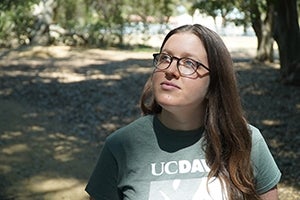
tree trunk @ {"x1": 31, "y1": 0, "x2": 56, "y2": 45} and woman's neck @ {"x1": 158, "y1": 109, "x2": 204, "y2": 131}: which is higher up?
woman's neck @ {"x1": 158, "y1": 109, "x2": 204, "y2": 131}

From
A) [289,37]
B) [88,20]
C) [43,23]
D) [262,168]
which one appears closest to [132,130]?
[262,168]

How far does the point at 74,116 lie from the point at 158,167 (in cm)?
698

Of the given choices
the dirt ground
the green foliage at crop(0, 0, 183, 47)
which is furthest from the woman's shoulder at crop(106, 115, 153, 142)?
the green foliage at crop(0, 0, 183, 47)

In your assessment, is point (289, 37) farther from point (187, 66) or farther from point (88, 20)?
point (88, 20)

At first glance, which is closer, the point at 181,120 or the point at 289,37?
the point at 181,120

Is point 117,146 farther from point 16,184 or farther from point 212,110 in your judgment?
point 16,184

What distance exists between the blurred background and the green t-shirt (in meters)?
0.61

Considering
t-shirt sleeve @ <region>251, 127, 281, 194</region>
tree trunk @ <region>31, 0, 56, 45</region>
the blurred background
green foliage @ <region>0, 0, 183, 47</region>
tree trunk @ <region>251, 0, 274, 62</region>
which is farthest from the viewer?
green foliage @ <region>0, 0, 183, 47</region>

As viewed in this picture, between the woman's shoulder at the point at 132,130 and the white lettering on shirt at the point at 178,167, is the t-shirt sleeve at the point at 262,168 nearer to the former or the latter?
the white lettering on shirt at the point at 178,167

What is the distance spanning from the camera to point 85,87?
11117mm

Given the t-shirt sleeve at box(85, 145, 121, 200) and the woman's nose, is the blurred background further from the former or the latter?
the t-shirt sleeve at box(85, 145, 121, 200)

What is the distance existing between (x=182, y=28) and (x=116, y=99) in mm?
8460

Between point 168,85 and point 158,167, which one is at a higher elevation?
point 168,85

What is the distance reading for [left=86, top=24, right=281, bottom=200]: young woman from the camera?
4.93ft
